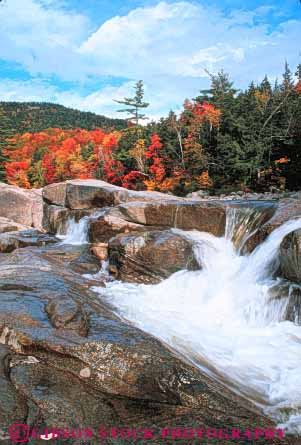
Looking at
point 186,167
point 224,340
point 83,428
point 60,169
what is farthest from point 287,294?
point 60,169

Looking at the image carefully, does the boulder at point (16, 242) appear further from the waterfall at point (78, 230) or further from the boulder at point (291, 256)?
the boulder at point (291, 256)

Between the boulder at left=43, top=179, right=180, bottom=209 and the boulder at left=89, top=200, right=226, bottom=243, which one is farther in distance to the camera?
the boulder at left=43, top=179, right=180, bottom=209

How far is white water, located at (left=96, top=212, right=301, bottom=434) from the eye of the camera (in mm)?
4648

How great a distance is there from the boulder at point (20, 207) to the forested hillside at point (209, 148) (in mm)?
14070

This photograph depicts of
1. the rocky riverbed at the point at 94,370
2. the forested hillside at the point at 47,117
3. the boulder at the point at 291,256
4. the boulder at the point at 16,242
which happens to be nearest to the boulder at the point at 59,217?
the boulder at the point at 16,242

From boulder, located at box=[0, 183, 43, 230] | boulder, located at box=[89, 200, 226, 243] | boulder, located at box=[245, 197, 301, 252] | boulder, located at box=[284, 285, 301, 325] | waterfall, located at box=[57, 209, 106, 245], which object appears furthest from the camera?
boulder, located at box=[0, 183, 43, 230]

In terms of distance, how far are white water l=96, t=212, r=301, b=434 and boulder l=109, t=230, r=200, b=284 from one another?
10.9 inches

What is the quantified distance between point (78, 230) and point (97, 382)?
11639 mm

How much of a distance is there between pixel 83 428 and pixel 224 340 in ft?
11.7

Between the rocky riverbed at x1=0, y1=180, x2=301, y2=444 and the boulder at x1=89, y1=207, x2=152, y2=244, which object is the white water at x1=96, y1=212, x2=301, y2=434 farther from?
the boulder at x1=89, y1=207, x2=152, y2=244

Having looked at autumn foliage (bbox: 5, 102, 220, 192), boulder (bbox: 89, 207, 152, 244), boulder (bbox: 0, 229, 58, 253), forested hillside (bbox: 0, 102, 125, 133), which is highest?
forested hillside (bbox: 0, 102, 125, 133)

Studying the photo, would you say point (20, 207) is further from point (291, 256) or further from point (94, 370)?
point (94, 370)

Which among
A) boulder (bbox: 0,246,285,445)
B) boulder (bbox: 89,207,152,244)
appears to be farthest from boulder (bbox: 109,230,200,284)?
boulder (bbox: 0,246,285,445)

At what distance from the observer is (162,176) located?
34.8 meters
